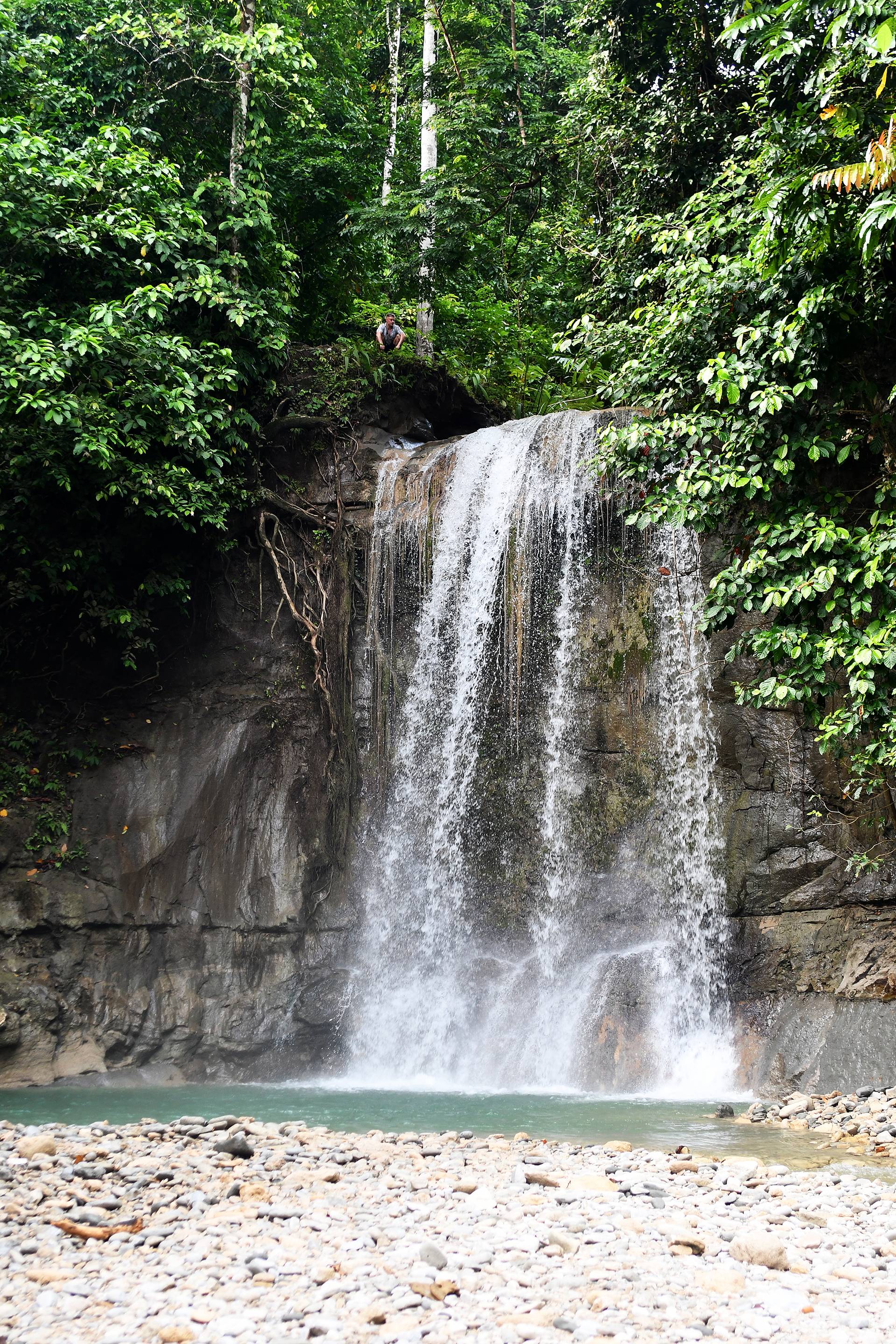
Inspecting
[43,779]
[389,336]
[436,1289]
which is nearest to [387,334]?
[389,336]

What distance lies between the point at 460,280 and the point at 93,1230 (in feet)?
→ 55.6

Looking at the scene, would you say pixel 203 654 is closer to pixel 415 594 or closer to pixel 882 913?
pixel 415 594

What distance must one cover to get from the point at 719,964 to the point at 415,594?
5364 millimetres

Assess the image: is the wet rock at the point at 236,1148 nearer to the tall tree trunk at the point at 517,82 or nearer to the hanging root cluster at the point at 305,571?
the hanging root cluster at the point at 305,571

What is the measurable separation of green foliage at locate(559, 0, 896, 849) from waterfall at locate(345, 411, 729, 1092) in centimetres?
209

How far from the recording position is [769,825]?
931 cm

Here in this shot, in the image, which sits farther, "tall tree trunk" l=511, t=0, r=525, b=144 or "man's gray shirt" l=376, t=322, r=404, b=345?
"tall tree trunk" l=511, t=0, r=525, b=144

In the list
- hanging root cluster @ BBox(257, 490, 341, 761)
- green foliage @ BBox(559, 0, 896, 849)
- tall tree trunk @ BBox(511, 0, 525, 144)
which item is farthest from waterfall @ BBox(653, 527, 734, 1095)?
tall tree trunk @ BBox(511, 0, 525, 144)

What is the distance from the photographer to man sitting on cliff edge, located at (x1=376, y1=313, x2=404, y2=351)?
1362cm

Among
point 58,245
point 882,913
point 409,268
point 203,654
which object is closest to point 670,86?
point 409,268

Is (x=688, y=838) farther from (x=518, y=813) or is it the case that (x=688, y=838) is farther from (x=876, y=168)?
(x=876, y=168)

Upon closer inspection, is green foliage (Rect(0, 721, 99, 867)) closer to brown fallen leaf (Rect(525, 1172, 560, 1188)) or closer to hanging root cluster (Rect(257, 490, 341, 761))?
hanging root cluster (Rect(257, 490, 341, 761))

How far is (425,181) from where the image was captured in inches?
599

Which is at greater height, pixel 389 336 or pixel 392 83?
pixel 392 83
